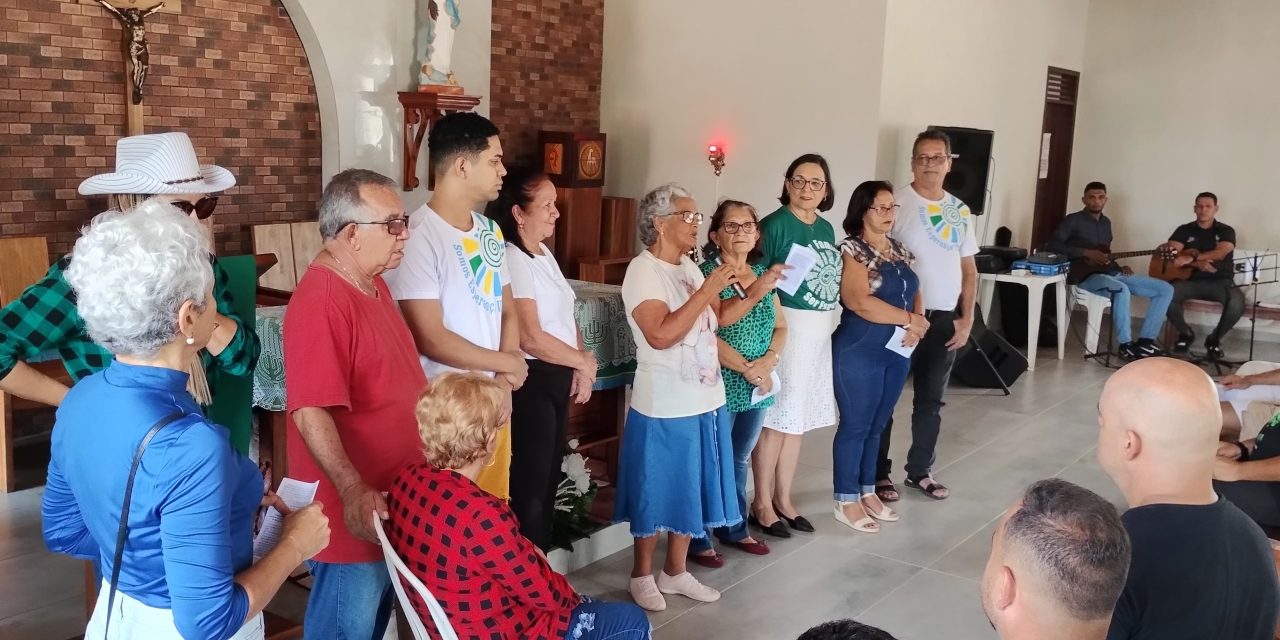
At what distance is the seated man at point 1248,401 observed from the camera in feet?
12.5

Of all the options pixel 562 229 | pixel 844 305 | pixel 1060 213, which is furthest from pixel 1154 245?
pixel 844 305

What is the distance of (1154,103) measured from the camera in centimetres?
991

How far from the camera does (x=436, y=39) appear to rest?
6.51 metres

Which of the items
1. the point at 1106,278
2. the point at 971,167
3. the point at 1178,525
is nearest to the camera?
the point at 1178,525

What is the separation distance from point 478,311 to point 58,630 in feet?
5.51

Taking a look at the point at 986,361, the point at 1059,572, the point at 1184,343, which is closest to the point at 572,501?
the point at 1059,572

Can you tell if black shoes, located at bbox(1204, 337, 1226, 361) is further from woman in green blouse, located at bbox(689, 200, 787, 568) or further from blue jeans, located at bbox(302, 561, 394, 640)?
blue jeans, located at bbox(302, 561, 394, 640)

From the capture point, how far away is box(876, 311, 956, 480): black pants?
15.5 ft

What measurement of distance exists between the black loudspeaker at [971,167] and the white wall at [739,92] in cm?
108

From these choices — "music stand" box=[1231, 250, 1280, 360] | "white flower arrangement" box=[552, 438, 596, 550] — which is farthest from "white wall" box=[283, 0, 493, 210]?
"music stand" box=[1231, 250, 1280, 360]

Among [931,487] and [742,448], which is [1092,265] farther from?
[742,448]

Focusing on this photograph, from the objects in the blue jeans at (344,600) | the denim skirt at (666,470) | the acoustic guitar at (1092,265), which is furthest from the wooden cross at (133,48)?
the acoustic guitar at (1092,265)

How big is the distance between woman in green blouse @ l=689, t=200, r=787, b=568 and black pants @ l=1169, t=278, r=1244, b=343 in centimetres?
595

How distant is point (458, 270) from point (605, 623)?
38.3 inches
